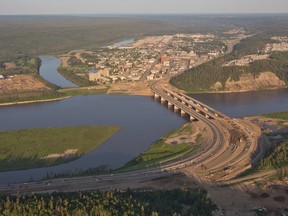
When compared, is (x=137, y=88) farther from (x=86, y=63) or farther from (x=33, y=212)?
(x=33, y=212)

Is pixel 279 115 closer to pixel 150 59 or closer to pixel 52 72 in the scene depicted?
pixel 150 59

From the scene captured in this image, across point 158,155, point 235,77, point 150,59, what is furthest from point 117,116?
point 150,59

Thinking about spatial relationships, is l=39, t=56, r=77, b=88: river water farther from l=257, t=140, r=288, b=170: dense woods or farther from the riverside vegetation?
l=257, t=140, r=288, b=170: dense woods

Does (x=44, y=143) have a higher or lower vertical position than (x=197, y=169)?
lower

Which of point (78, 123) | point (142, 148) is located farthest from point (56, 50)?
point (142, 148)

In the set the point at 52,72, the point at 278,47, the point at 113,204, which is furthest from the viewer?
the point at 278,47

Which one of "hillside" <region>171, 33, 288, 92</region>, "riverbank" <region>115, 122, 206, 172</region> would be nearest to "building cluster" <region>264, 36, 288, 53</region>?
"hillside" <region>171, 33, 288, 92</region>
